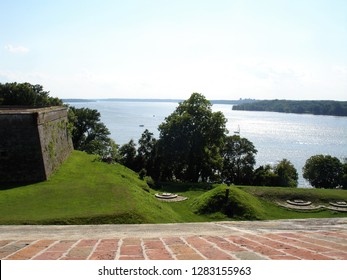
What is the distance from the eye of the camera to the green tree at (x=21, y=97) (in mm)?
49094

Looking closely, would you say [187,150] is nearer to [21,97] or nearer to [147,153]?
[147,153]

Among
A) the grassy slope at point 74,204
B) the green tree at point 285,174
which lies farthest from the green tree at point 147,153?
the grassy slope at point 74,204

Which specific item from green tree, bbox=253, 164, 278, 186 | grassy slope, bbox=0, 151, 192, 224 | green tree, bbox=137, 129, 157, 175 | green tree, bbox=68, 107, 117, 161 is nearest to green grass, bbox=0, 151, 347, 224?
grassy slope, bbox=0, 151, 192, 224

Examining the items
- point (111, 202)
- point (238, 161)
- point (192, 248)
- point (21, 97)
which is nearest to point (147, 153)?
point (238, 161)

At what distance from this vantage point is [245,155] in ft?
181

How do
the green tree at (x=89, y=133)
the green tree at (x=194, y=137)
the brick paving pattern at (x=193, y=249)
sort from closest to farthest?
1. the brick paving pattern at (x=193, y=249)
2. the green tree at (x=194, y=137)
3. the green tree at (x=89, y=133)

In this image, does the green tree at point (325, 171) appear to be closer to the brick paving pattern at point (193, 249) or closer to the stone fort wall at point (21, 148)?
the stone fort wall at point (21, 148)

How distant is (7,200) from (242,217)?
1674 cm

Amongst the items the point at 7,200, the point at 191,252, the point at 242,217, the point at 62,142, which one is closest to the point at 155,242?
the point at 191,252

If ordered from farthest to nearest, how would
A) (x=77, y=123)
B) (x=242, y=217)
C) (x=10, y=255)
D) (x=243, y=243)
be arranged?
(x=77, y=123) → (x=242, y=217) → (x=243, y=243) → (x=10, y=255)

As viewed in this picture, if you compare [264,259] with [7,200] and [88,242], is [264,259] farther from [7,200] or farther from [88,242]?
[7,200]

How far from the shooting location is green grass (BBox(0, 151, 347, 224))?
623 inches

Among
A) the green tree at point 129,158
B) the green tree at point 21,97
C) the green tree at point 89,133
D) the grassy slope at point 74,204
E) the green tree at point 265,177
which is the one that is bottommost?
the green tree at point 265,177

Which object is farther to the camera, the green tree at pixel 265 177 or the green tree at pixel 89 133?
the green tree at pixel 265 177
